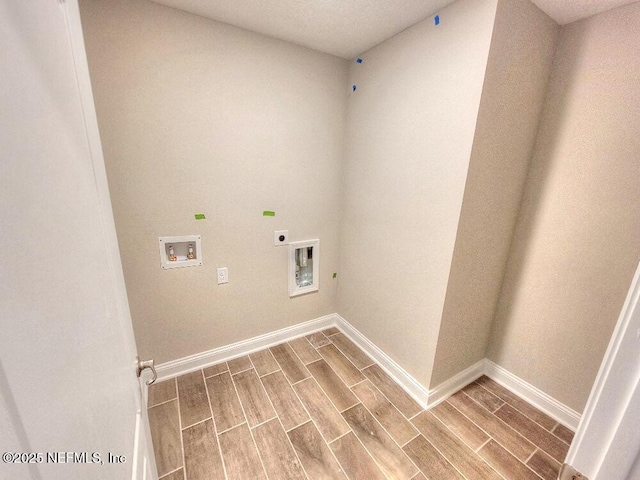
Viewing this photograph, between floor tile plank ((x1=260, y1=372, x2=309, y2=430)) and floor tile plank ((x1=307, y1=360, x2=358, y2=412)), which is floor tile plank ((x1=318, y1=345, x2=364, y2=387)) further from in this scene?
floor tile plank ((x1=260, y1=372, x2=309, y2=430))

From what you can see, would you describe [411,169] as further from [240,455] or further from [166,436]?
[166,436]

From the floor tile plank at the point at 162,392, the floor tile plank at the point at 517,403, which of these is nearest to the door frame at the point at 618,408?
the floor tile plank at the point at 517,403

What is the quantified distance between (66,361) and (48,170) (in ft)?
0.86

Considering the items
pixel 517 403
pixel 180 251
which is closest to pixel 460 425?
pixel 517 403

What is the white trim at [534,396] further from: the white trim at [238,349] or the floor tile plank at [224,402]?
the floor tile plank at [224,402]

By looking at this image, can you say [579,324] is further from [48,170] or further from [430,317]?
[48,170]

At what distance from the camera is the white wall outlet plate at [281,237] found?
6.55 ft

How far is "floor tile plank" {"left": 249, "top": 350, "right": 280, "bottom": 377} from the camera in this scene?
191 cm

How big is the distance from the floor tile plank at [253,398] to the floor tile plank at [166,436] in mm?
380

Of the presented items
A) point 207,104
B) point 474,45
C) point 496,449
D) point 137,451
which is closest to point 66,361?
point 137,451

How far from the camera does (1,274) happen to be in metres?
0.22

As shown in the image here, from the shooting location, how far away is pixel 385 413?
5.20 feet

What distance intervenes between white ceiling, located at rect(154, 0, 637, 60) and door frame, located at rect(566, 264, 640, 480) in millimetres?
1616

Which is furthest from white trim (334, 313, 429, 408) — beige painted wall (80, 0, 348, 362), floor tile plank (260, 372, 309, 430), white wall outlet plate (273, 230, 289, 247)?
white wall outlet plate (273, 230, 289, 247)
